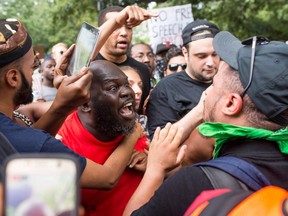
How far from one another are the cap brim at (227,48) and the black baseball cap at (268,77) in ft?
0.17

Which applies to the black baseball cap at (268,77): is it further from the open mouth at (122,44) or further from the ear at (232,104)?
the open mouth at (122,44)

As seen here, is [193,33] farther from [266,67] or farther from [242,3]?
[242,3]

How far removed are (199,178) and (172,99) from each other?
8.10 ft

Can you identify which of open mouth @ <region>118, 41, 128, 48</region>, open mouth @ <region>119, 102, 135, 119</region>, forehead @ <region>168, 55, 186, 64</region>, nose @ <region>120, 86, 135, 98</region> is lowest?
forehead @ <region>168, 55, 186, 64</region>

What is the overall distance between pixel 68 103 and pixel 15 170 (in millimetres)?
1592

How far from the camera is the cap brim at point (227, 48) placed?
199 cm

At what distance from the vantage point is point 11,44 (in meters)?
2.21

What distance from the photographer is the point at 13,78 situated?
2.29 meters

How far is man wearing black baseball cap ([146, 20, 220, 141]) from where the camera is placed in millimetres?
4074

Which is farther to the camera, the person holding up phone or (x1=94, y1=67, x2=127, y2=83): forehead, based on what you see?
(x1=94, y1=67, x2=127, y2=83): forehead

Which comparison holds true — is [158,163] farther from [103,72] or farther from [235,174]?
[103,72]

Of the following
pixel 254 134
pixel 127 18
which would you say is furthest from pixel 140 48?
pixel 254 134

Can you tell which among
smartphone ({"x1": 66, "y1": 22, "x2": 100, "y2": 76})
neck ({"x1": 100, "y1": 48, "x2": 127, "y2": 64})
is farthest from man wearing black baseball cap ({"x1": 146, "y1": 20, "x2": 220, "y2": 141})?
smartphone ({"x1": 66, "y1": 22, "x2": 100, "y2": 76})

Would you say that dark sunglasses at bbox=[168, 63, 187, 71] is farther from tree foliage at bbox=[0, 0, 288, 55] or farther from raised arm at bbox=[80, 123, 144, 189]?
tree foliage at bbox=[0, 0, 288, 55]
